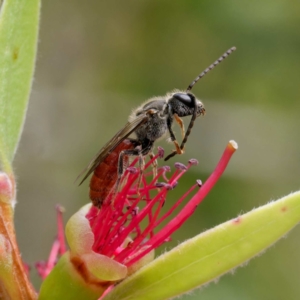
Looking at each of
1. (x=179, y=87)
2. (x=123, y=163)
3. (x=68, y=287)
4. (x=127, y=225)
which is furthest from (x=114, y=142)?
(x=179, y=87)

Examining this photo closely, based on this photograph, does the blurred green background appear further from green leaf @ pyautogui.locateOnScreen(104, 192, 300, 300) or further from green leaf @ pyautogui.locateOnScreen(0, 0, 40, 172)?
green leaf @ pyautogui.locateOnScreen(104, 192, 300, 300)

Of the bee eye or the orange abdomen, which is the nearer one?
the orange abdomen

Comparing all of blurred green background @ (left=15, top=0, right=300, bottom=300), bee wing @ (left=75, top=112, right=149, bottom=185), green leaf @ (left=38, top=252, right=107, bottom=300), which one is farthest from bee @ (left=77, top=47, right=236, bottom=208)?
blurred green background @ (left=15, top=0, right=300, bottom=300)

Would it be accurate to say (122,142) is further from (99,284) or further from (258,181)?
(258,181)

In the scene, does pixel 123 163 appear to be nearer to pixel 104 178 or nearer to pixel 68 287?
pixel 104 178

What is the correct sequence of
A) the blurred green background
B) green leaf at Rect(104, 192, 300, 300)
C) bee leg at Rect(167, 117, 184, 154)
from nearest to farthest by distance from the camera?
green leaf at Rect(104, 192, 300, 300), bee leg at Rect(167, 117, 184, 154), the blurred green background

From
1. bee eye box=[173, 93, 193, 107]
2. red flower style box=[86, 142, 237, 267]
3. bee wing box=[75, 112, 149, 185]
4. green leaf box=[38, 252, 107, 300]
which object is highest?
bee eye box=[173, 93, 193, 107]

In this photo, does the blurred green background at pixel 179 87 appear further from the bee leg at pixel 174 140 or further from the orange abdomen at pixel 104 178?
the orange abdomen at pixel 104 178
